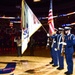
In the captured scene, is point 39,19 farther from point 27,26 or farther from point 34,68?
point 27,26

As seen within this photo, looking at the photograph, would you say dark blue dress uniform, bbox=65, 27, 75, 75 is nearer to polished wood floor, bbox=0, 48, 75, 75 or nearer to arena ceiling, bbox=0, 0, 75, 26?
polished wood floor, bbox=0, 48, 75, 75

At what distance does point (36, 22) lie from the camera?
9.71 m

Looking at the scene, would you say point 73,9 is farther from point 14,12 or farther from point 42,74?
point 42,74

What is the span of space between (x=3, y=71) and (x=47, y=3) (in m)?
28.2

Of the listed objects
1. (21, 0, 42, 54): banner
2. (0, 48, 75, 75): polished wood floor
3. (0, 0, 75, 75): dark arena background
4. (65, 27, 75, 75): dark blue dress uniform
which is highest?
(0, 0, 75, 75): dark arena background

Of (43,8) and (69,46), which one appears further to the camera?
(43,8)

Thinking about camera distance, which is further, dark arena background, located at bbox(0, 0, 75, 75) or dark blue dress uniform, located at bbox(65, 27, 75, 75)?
dark arena background, located at bbox(0, 0, 75, 75)

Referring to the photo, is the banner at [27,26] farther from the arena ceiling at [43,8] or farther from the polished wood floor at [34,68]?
the arena ceiling at [43,8]

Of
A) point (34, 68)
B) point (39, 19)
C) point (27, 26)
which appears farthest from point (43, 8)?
point (27, 26)

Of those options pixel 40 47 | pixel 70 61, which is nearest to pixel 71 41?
pixel 70 61

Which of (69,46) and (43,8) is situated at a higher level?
(43,8)

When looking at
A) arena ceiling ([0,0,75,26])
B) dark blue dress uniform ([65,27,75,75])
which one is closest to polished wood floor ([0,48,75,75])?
dark blue dress uniform ([65,27,75,75])

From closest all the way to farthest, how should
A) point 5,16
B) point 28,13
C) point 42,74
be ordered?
point 28,13, point 42,74, point 5,16

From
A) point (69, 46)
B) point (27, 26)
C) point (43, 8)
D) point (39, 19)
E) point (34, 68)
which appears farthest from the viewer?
point (43, 8)
